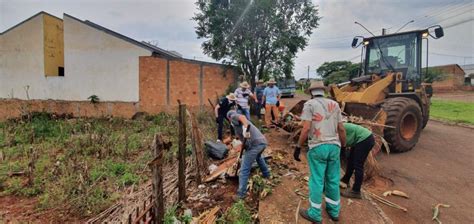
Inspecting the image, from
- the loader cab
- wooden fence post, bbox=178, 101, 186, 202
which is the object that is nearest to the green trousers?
wooden fence post, bbox=178, 101, 186, 202

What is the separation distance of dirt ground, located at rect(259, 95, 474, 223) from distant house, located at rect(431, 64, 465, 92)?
106ft

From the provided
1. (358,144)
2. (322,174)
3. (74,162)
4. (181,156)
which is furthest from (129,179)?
(358,144)

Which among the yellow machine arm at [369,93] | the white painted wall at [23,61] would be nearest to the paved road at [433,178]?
the yellow machine arm at [369,93]

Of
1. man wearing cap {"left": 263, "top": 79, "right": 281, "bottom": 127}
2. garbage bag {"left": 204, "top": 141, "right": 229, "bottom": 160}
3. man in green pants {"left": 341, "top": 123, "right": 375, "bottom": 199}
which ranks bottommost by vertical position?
garbage bag {"left": 204, "top": 141, "right": 229, "bottom": 160}

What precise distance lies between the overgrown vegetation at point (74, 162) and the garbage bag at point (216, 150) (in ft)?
2.69

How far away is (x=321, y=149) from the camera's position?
130 inches

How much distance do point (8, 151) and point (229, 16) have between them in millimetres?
8371

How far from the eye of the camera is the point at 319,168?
3324 millimetres

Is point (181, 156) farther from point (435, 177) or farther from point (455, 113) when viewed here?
point (455, 113)

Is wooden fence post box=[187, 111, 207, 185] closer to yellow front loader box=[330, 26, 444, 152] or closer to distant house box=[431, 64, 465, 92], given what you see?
yellow front loader box=[330, 26, 444, 152]

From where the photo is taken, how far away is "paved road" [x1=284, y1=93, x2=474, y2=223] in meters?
3.98

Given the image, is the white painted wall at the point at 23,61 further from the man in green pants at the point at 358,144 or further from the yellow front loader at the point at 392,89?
the man in green pants at the point at 358,144

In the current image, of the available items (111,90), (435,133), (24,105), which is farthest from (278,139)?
(24,105)

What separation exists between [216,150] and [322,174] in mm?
3014
